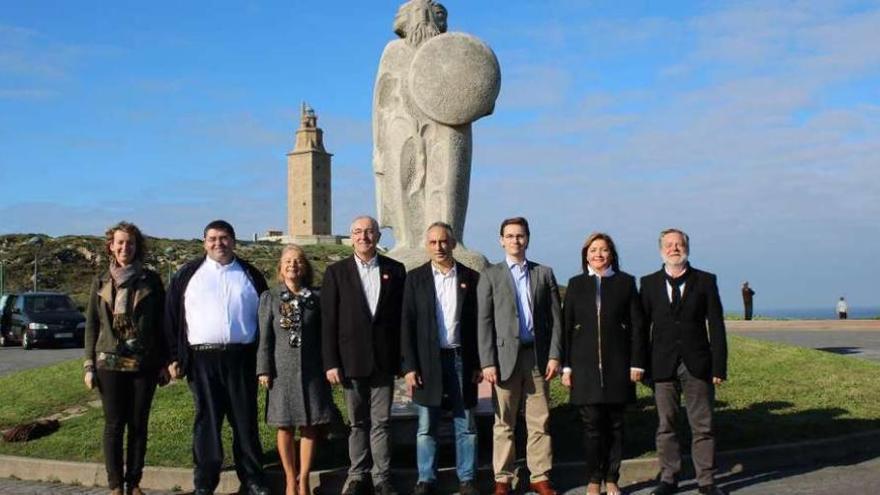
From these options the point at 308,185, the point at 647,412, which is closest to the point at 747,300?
the point at 647,412

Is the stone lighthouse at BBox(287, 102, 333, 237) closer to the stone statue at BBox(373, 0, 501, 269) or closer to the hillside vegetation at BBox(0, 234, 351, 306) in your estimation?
the hillside vegetation at BBox(0, 234, 351, 306)

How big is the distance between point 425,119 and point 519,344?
404 cm

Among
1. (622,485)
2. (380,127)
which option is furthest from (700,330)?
(380,127)

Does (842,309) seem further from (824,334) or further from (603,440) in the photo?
(603,440)

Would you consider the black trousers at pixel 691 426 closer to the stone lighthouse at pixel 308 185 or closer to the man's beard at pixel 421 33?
the man's beard at pixel 421 33

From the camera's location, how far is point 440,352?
6676 mm

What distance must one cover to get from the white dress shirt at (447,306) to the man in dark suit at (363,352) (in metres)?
0.32

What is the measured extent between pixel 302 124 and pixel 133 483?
10066 cm

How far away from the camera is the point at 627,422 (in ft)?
30.4

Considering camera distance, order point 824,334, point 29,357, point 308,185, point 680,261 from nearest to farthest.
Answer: point 680,261 < point 29,357 < point 824,334 < point 308,185

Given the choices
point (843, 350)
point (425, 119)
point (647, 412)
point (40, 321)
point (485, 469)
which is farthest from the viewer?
point (40, 321)

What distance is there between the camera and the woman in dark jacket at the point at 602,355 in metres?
6.68

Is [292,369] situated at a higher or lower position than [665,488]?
higher

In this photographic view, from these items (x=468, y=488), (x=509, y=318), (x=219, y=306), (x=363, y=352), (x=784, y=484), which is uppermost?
(x=219, y=306)
